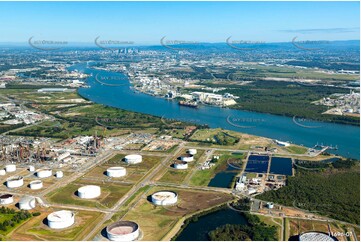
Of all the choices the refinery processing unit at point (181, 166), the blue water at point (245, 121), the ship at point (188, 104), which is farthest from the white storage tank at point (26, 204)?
the ship at point (188, 104)

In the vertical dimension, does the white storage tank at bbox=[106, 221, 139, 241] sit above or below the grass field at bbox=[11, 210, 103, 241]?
above

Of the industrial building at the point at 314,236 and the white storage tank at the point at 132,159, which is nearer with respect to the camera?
the industrial building at the point at 314,236

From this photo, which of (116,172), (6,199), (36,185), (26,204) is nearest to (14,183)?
(36,185)

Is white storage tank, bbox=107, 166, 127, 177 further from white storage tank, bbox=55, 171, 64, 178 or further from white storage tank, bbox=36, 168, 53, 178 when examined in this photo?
white storage tank, bbox=36, 168, 53, 178

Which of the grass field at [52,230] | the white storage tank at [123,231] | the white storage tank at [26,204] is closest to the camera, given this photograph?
the white storage tank at [123,231]

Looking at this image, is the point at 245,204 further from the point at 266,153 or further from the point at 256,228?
the point at 266,153

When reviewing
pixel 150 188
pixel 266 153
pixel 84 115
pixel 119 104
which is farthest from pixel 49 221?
pixel 119 104

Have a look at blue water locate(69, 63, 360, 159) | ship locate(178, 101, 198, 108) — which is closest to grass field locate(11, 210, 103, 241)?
blue water locate(69, 63, 360, 159)

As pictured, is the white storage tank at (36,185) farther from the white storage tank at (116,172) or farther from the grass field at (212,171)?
the grass field at (212,171)
